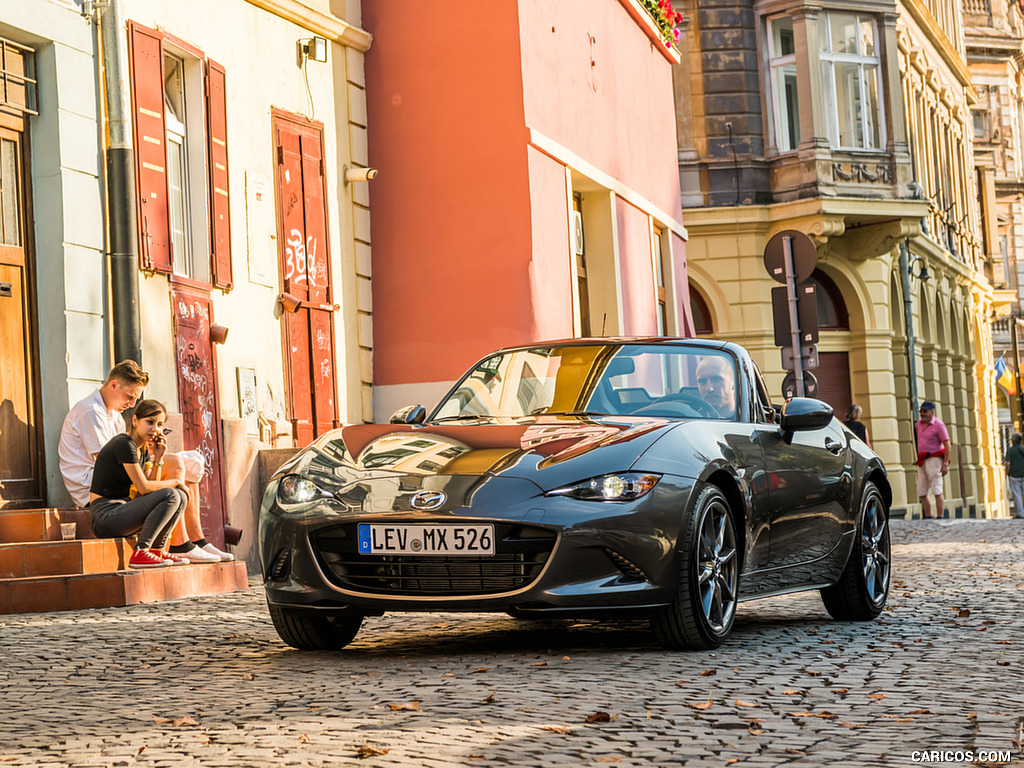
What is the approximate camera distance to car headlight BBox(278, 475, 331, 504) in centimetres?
687

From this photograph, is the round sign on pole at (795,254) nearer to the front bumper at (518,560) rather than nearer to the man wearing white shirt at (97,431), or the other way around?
the man wearing white shirt at (97,431)

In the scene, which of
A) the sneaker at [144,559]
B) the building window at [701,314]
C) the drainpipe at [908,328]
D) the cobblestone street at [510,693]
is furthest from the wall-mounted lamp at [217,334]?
the drainpipe at [908,328]

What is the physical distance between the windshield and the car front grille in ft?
4.29

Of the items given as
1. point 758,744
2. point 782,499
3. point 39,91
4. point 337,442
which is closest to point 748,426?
point 782,499

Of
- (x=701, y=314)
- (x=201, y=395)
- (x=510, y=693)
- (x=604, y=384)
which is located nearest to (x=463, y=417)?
(x=604, y=384)

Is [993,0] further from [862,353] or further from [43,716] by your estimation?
[43,716]

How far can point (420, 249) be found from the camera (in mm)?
17094

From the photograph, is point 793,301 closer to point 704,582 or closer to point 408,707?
point 704,582

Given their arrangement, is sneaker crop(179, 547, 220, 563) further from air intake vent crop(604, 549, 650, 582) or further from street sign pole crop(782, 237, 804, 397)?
street sign pole crop(782, 237, 804, 397)

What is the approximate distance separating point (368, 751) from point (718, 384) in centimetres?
391

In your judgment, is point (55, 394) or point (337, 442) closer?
point (337, 442)

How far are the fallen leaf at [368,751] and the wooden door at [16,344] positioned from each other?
24.7 ft

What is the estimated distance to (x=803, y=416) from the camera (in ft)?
26.0

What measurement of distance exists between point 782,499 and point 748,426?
0.39 meters
